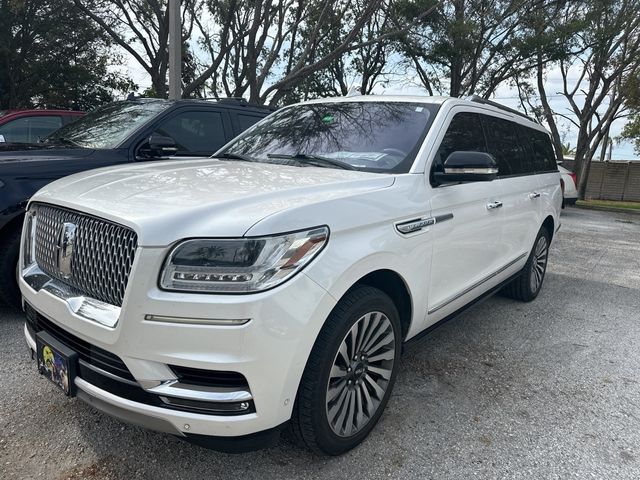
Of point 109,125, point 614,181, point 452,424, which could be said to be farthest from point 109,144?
point 614,181

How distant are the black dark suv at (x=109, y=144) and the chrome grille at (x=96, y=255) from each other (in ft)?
5.65

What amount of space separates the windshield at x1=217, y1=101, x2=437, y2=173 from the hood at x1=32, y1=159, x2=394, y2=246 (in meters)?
0.21

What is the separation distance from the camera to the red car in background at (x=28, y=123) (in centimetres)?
691

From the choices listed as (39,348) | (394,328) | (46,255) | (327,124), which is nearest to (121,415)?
(39,348)

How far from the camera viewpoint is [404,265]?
2598mm

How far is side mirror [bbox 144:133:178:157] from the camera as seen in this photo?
442cm

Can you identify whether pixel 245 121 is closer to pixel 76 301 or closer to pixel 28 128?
pixel 28 128

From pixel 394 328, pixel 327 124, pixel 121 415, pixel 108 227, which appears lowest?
pixel 121 415

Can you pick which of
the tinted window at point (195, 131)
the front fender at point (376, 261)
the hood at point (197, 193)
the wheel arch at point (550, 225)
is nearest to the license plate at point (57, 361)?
the hood at point (197, 193)

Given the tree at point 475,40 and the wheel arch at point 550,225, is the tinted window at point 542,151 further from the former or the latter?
the tree at point 475,40

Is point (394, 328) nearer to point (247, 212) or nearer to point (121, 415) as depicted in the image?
point (247, 212)

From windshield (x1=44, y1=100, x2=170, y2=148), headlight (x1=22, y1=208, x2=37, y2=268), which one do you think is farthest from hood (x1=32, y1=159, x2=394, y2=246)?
windshield (x1=44, y1=100, x2=170, y2=148)

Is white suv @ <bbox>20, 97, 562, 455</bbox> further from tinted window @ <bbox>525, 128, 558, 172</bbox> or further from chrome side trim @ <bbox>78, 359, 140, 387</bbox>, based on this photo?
tinted window @ <bbox>525, 128, 558, 172</bbox>

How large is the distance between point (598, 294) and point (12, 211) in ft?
19.7
